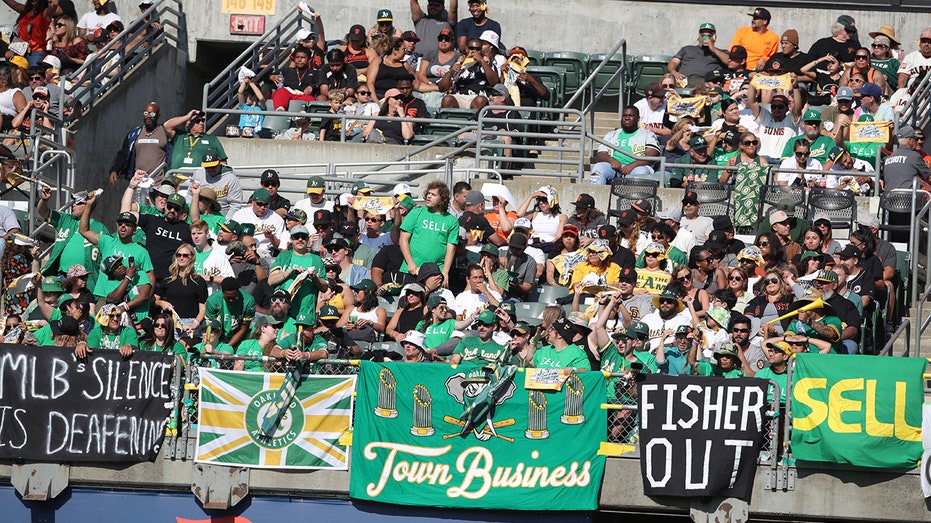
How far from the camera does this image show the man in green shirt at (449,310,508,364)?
53.1ft

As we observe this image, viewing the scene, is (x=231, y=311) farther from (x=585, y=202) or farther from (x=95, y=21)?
(x=95, y=21)

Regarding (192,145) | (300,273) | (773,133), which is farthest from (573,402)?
(192,145)

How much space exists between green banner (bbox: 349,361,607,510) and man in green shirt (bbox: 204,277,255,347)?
157cm

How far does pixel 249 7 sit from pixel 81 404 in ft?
36.4

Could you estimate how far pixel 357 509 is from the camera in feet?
52.9

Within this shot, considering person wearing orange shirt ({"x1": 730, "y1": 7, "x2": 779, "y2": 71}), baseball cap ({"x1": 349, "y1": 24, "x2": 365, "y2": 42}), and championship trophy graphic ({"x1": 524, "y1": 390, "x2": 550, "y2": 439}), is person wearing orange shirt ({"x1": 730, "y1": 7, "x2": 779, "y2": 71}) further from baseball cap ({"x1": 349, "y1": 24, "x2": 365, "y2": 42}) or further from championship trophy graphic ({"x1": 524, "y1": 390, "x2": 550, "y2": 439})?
championship trophy graphic ({"x1": 524, "y1": 390, "x2": 550, "y2": 439})

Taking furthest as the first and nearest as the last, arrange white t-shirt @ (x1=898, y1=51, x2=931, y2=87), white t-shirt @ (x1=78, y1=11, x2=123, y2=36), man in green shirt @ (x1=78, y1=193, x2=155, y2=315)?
white t-shirt @ (x1=78, y1=11, x2=123, y2=36)
white t-shirt @ (x1=898, y1=51, x2=931, y2=87)
man in green shirt @ (x1=78, y1=193, x2=155, y2=315)

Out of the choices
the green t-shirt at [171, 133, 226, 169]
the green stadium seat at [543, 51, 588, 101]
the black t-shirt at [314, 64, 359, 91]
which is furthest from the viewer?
the green stadium seat at [543, 51, 588, 101]

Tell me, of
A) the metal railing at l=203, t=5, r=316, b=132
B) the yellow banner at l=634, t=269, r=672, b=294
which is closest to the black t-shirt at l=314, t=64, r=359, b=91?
the metal railing at l=203, t=5, r=316, b=132

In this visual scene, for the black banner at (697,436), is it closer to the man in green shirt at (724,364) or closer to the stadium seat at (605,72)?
the man in green shirt at (724,364)

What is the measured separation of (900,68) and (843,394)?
31.6 feet

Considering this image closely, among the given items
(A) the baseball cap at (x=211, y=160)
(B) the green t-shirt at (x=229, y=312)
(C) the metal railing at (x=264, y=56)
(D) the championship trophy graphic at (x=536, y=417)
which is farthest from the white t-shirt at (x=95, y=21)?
(D) the championship trophy graphic at (x=536, y=417)

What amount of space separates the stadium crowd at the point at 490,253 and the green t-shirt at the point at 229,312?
20 mm

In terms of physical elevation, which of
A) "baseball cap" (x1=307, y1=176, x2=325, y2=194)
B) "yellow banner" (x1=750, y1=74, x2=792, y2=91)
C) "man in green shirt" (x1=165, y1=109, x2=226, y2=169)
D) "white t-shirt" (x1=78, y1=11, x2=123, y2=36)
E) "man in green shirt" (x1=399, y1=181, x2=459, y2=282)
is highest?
"white t-shirt" (x1=78, y1=11, x2=123, y2=36)
